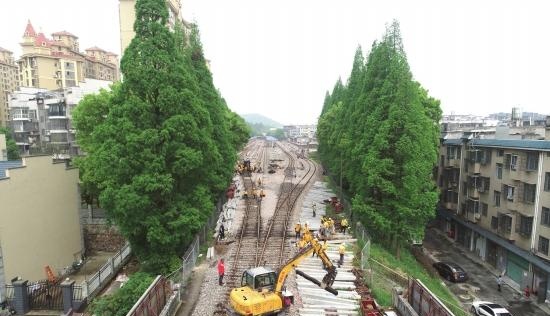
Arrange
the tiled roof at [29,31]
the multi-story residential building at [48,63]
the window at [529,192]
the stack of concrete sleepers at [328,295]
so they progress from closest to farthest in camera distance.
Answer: the stack of concrete sleepers at [328,295] < the window at [529,192] < the multi-story residential building at [48,63] < the tiled roof at [29,31]

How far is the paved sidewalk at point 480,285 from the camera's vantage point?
27.2 metres

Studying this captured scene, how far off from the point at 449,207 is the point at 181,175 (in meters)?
32.6

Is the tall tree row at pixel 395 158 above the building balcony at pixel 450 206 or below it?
above

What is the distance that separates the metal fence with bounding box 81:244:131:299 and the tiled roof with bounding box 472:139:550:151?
3051 cm

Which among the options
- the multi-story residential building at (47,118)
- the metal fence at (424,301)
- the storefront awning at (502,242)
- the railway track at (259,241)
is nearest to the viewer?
the metal fence at (424,301)

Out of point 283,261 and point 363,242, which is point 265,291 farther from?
point 363,242

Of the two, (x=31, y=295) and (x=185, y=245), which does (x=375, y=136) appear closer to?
(x=185, y=245)

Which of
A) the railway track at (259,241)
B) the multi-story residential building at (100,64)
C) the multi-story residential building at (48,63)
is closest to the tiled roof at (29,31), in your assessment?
the multi-story residential building at (48,63)

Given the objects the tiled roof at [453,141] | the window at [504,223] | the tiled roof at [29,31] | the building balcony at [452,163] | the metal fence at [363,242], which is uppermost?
the tiled roof at [29,31]

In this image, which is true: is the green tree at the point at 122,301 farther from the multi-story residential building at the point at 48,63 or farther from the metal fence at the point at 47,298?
the multi-story residential building at the point at 48,63

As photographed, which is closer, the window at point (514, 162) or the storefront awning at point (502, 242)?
the storefront awning at point (502, 242)

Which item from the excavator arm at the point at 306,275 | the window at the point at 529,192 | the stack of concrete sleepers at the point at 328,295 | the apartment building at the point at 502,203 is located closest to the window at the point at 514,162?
the apartment building at the point at 502,203

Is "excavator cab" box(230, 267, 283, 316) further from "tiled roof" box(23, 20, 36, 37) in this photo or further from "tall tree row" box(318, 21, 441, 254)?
"tiled roof" box(23, 20, 36, 37)

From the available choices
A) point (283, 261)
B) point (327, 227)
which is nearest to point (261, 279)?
point (283, 261)
